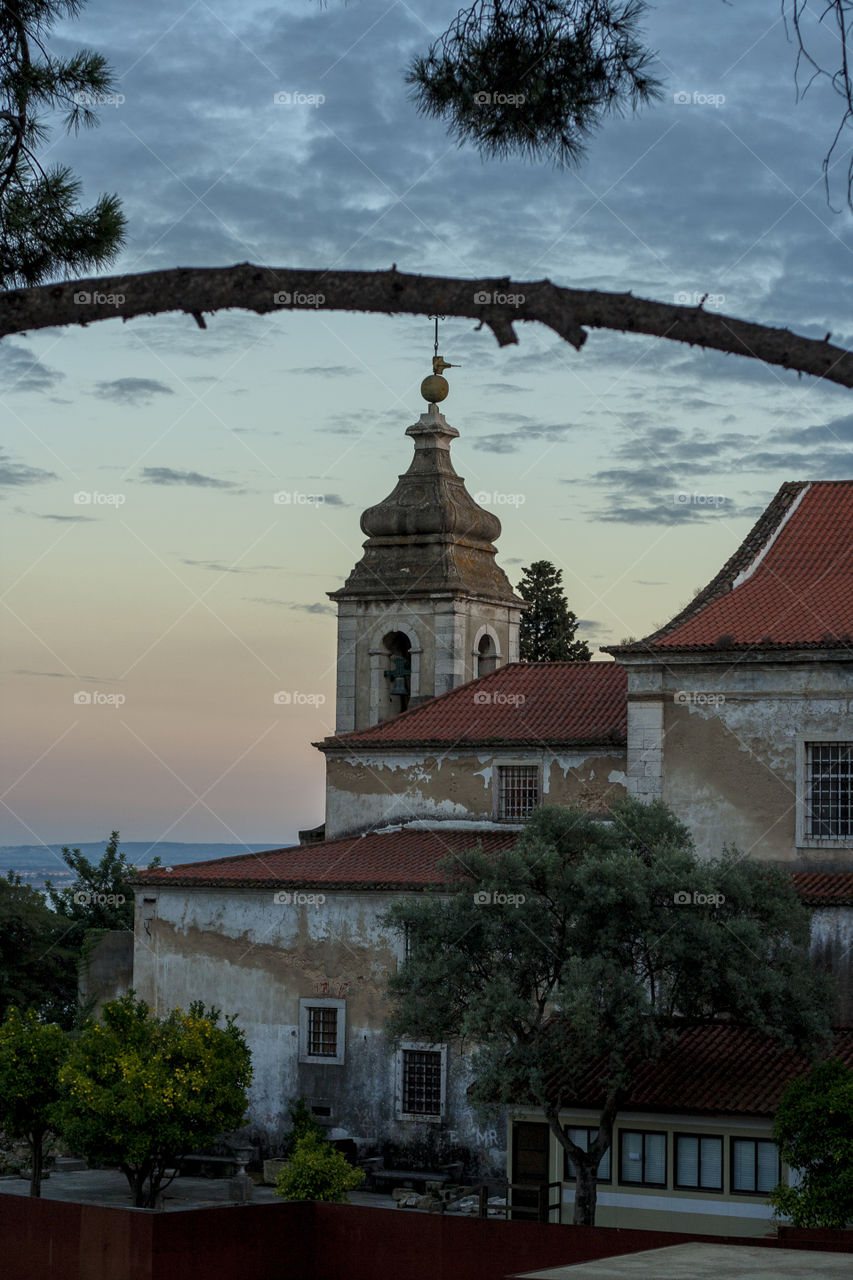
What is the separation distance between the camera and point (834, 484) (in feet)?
101

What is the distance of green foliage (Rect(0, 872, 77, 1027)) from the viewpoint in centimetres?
4338

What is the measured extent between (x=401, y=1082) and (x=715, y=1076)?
649cm

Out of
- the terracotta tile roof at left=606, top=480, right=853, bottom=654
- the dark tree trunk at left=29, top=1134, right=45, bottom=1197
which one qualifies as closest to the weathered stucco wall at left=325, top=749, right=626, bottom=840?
the terracotta tile roof at left=606, top=480, right=853, bottom=654

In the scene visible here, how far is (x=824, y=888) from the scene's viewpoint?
25.4m

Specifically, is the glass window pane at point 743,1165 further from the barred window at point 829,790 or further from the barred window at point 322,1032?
the barred window at point 322,1032

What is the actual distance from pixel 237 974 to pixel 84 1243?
1198 cm

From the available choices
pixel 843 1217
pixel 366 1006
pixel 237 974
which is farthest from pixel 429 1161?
pixel 843 1217

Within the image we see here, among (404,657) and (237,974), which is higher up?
(404,657)

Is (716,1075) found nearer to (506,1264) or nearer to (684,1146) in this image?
(684,1146)

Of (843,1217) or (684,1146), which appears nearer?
(843,1217)

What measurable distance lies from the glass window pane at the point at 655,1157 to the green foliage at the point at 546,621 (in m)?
23.7

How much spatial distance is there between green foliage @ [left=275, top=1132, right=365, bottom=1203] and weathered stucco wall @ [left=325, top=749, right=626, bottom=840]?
329 inches

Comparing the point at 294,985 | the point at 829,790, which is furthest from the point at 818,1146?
the point at 294,985

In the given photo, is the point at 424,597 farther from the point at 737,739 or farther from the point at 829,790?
the point at 829,790
